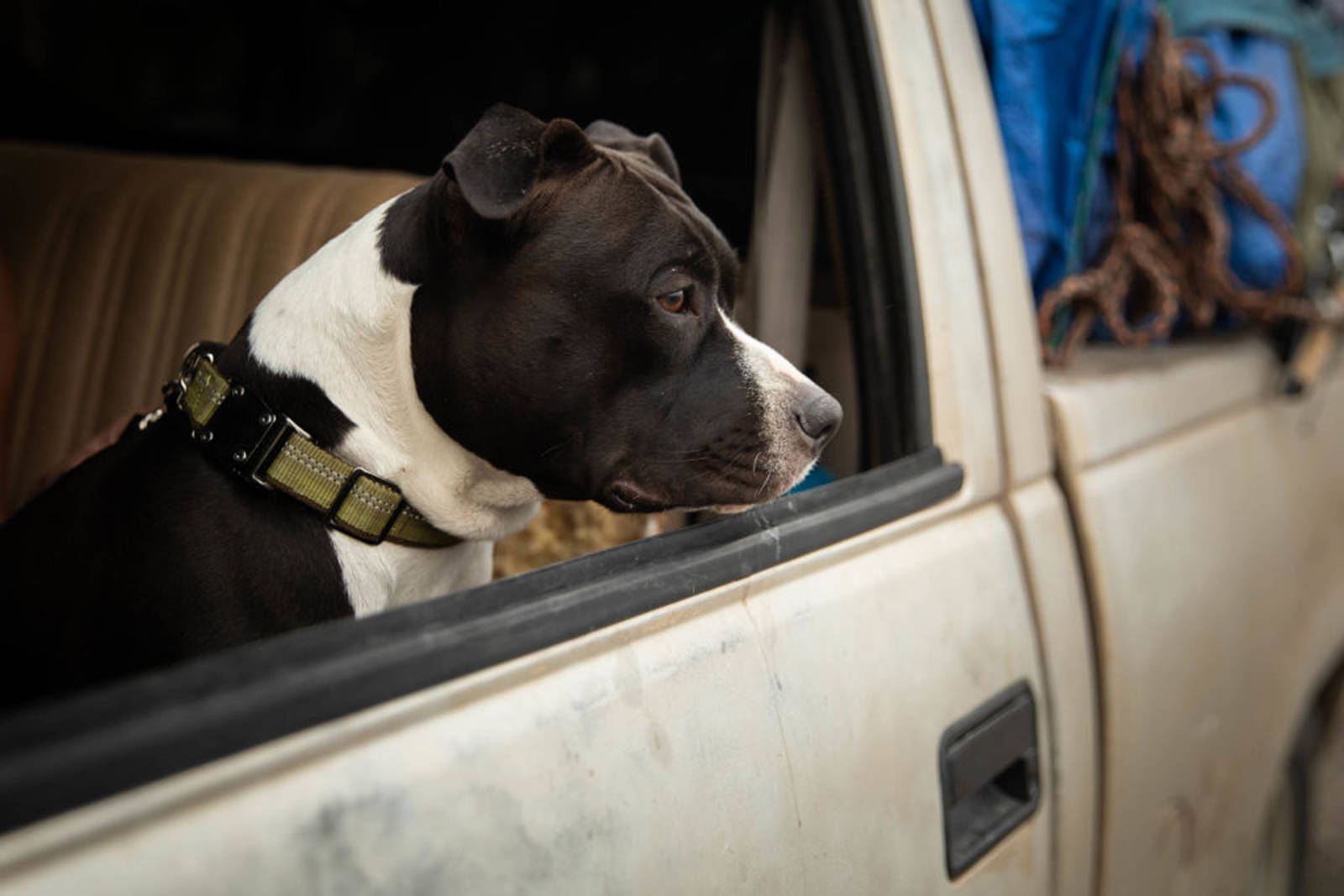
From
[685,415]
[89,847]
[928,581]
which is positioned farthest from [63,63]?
[89,847]

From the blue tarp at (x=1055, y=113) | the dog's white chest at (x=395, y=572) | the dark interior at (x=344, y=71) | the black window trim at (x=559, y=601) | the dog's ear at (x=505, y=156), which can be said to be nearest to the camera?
the black window trim at (x=559, y=601)

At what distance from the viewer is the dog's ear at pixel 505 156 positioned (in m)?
1.27

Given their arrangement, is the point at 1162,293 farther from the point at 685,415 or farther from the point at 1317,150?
the point at 685,415

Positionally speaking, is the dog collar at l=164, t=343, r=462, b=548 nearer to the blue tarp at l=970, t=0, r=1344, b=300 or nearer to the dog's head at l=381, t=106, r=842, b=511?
the dog's head at l=381, t=106, r=842, b=511

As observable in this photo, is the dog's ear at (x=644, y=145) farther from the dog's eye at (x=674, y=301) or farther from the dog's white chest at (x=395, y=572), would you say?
the dog's white chest at (x=395, y=572)

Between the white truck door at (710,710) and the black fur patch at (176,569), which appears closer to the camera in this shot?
the white truck door at (710,710)

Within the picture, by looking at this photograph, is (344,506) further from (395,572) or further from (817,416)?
(817,416)

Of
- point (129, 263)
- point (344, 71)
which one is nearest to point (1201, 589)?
point (129, 263)

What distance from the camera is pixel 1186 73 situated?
8.16ft

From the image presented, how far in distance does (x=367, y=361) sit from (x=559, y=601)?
0.44m

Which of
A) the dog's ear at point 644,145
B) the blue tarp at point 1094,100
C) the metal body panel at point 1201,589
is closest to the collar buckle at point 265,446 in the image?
the dog's ear at point 644,145

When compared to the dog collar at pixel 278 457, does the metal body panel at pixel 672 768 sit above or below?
below

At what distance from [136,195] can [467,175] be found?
3.77 feet

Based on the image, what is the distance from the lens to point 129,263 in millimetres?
1998
